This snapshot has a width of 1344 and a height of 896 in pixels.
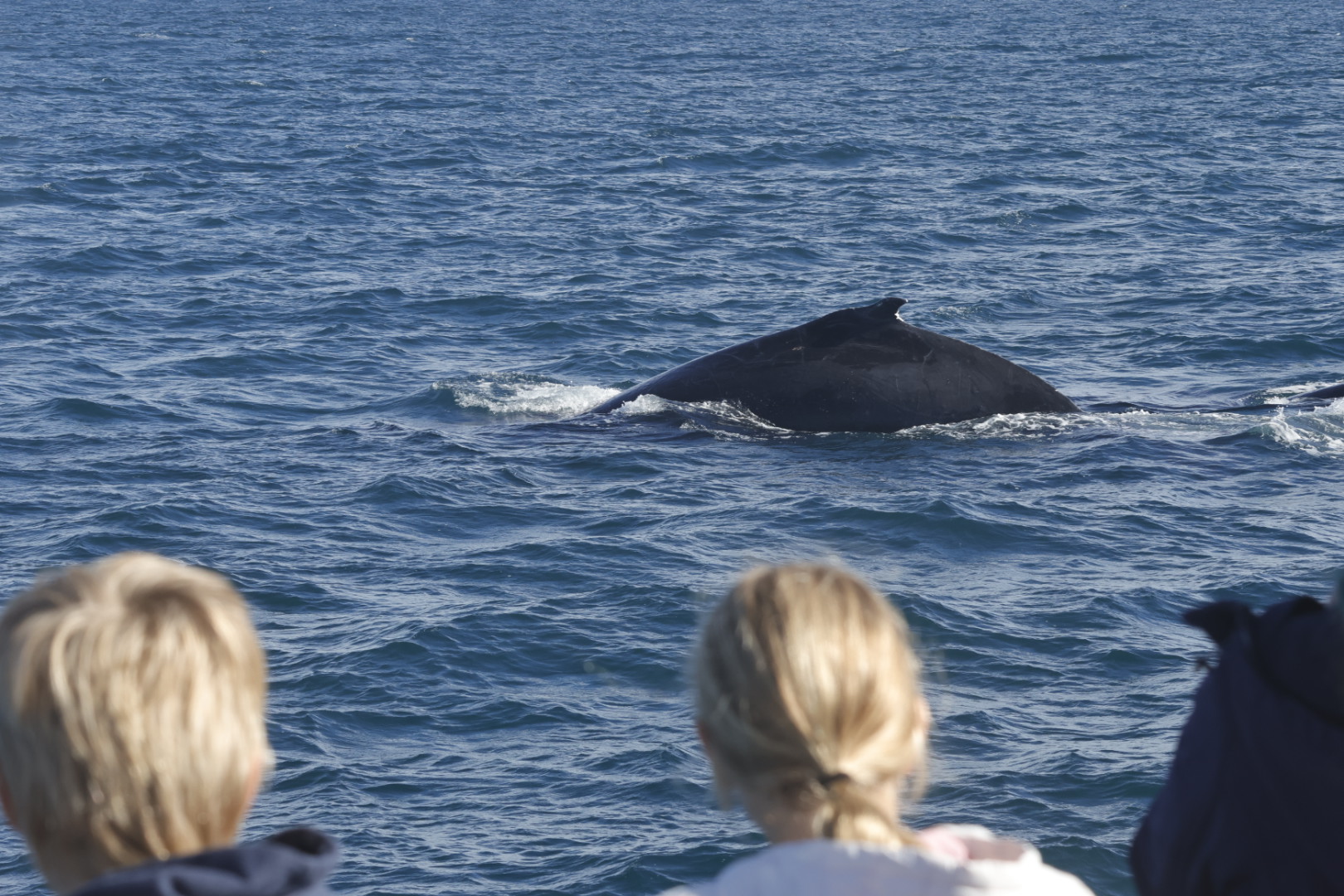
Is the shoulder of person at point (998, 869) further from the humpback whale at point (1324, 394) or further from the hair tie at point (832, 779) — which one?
the humpback whale at point (1324, 394)

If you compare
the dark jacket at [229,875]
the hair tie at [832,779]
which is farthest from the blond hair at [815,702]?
the dark jacket at [229,875]

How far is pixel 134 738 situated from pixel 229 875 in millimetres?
254

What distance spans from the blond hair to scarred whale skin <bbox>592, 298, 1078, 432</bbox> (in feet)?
40.2

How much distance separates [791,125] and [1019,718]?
3450 cm

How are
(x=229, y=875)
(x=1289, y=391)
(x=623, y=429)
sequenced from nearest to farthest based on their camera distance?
1. (x=229, y=875)
2. (x=623, y=429)
3. (x=1289, y=391)

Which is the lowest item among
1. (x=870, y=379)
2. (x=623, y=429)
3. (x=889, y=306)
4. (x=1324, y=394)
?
(x=1324, y=394)

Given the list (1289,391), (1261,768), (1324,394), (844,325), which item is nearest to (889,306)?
(844,325)

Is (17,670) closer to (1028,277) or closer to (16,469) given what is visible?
(16,469)

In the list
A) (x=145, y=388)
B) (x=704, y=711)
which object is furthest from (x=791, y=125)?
(x=704, y=711)

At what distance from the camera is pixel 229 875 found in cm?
246

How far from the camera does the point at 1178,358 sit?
19.7 m

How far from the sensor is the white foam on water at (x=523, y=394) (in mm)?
17750

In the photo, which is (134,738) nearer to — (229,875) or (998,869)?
(229,875)

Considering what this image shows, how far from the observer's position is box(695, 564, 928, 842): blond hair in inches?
107
